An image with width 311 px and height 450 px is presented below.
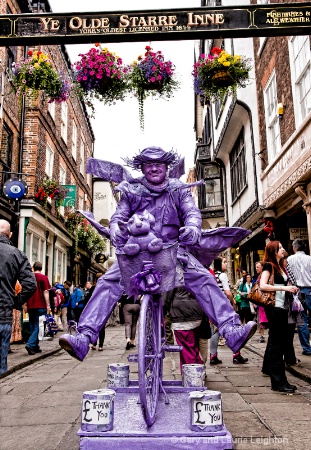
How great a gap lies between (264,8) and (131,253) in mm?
4847

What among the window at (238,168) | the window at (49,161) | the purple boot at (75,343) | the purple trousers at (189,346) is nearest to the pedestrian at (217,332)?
the purple trousers at (189,346)

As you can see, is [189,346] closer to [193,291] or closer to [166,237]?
[193,291]

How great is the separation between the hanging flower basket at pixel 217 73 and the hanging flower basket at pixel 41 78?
2430 mm

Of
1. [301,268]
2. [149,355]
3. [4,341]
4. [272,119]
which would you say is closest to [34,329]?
[4,341]

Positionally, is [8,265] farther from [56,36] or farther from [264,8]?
[264,8]

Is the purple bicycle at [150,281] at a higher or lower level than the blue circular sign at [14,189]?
lower

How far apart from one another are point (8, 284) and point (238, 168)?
14356 mm

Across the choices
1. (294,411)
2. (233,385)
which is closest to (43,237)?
(233,385)

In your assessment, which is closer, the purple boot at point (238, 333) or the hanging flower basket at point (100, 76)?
the purple boot at point (238, 333)

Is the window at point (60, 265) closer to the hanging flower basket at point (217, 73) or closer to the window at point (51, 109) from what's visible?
the window at point (51, 109)

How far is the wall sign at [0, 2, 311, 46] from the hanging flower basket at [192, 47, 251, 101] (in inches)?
60.6

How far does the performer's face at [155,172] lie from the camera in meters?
3.80

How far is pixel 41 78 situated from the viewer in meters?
8.01

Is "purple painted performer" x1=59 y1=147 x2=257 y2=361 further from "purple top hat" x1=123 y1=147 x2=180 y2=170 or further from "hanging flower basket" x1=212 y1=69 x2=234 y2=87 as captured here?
"hanging flower basket" x1=212 y1=69 x2=234 y2=87
